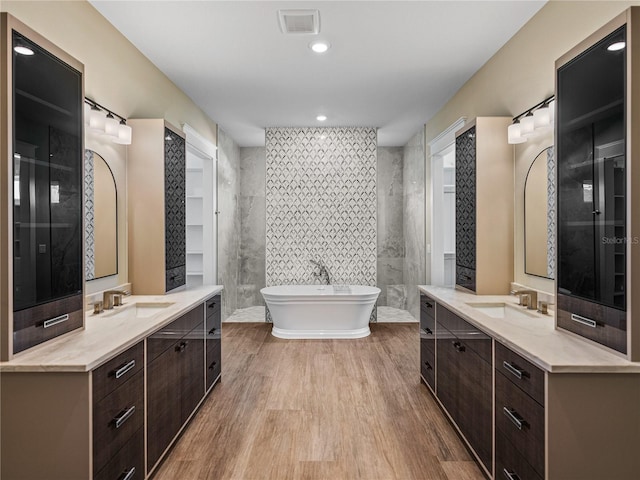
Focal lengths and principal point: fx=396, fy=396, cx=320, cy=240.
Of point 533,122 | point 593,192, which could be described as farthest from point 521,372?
point 533,122

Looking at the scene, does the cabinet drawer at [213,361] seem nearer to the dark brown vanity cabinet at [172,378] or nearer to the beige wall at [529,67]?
the dark brown vanity cabinet at [172,378]

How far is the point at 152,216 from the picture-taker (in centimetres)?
305

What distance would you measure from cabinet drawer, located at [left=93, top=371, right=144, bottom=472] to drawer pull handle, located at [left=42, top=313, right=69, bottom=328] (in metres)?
0.42

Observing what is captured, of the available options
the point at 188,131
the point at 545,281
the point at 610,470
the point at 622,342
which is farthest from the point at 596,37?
the point at 188,131

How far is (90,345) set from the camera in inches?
67.7

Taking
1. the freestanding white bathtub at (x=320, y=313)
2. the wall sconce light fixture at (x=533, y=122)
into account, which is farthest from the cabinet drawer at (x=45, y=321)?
the freestanding white bathtub at (x=320, y=313)

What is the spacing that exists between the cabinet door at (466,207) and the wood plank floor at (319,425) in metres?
1.06

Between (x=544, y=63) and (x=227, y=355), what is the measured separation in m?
3.85

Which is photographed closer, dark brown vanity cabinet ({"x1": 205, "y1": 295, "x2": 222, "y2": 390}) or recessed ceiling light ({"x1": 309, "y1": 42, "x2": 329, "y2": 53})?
recessed ceiling light ({"x1": 309, "y1": 42, "x2": 329, "y2": 53})

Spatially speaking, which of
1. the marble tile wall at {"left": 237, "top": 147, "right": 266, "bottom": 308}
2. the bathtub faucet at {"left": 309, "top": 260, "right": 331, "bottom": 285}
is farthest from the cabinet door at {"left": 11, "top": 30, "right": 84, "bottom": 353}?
the marble tile wall at {"left": 237, "top": 147, "right": 266, "bottom": 308}

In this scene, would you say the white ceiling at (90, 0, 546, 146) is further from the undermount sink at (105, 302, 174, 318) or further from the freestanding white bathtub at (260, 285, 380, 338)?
the freestanding white bathtub at (260, 285, 380, 338)

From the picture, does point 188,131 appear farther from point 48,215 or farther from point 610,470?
point 610,470

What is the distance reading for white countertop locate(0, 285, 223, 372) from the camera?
1489 millimetres

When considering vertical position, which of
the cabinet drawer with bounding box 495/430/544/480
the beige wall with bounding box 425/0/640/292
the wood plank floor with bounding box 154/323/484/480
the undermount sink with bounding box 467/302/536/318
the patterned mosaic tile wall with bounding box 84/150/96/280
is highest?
the beige wall with bounding box 425/0/640/292
